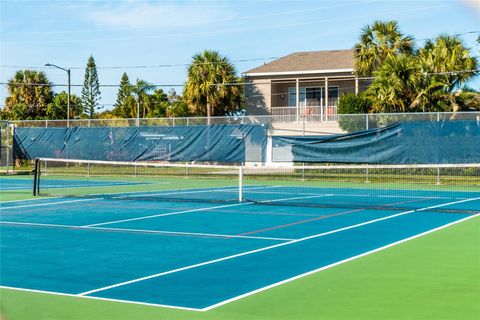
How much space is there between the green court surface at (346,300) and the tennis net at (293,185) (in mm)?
7561

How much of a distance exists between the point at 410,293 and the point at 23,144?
30014mm

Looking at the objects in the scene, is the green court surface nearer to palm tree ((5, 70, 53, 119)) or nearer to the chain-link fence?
the chain-link fence

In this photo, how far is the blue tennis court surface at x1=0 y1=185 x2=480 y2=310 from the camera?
808 centimetres

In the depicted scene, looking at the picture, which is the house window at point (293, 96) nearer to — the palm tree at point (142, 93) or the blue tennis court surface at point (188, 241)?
the blue tennis court surface at point (188, 241)

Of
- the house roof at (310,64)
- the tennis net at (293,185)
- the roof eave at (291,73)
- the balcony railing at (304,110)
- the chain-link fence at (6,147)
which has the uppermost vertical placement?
the house roof at (310,64)

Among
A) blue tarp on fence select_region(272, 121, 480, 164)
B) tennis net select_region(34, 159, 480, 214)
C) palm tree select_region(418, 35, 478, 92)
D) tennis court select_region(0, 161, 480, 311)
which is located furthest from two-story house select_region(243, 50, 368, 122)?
tennis court select_region(0, 161, 480, 311)

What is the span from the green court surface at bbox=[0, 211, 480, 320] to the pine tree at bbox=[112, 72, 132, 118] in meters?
73.0

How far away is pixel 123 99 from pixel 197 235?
288 feet

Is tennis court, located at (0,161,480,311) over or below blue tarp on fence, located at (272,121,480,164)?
below

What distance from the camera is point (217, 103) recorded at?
1828 inches

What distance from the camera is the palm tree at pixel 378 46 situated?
130 feet

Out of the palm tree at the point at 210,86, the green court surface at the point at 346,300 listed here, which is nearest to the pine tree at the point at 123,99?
the palm tree at the point at 210,86

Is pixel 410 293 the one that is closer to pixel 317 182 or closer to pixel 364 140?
pixel 364 140

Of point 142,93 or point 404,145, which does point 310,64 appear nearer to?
point 404,145
